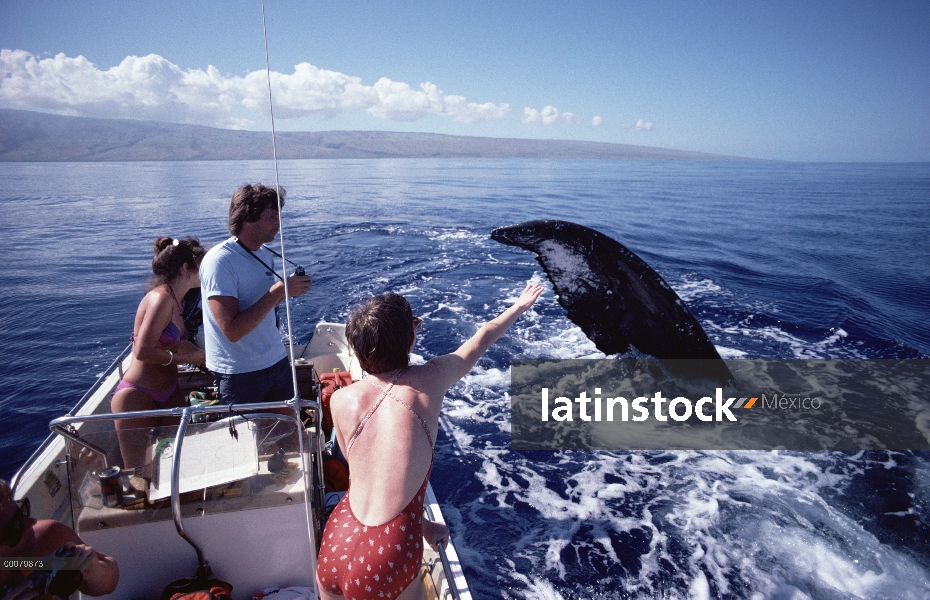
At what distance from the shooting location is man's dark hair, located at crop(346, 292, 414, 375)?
2.17 m

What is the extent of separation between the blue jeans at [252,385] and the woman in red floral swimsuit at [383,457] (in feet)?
5.17

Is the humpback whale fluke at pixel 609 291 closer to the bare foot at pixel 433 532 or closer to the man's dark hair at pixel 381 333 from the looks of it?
the man's dark hair at pixel 381 333

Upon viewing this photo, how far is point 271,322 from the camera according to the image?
12.1 feet

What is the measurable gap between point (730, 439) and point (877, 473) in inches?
61.7

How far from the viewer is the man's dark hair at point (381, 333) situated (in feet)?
7.12

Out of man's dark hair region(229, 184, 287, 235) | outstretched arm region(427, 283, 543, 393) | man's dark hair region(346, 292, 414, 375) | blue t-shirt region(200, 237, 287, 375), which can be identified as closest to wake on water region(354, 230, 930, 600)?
blue t-shirt region(200, 237, 287, 375)

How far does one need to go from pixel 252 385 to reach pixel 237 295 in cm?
70

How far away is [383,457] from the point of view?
210 cm

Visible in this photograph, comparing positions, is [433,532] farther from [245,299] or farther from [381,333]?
[245,299]

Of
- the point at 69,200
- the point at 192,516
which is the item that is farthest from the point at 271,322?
the point at 69,200

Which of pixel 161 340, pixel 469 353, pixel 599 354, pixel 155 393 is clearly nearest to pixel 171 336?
pixel 161 340

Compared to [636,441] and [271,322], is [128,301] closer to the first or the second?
[271,322]

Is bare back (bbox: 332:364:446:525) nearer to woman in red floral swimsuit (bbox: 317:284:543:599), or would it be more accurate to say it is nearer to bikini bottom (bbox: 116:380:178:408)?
woman in red floral swimsuit (bbox: 317:284:543:599)

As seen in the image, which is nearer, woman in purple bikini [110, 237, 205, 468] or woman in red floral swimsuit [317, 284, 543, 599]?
woman in red floral swimsuit [317, 284, 543, 599]
